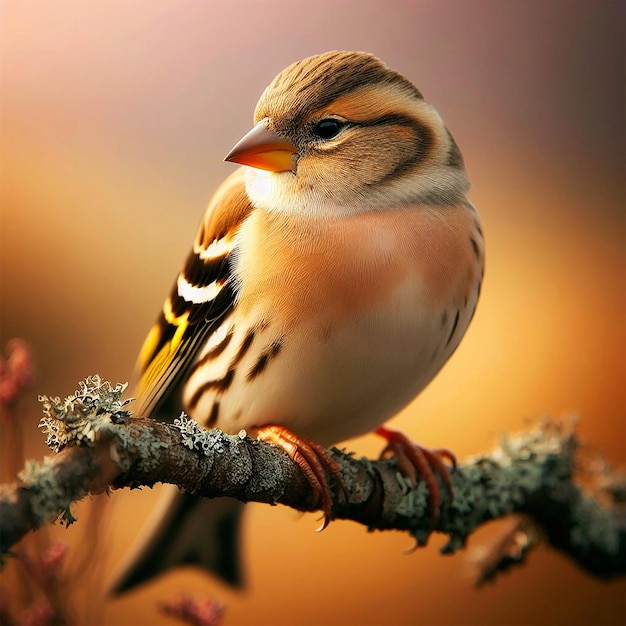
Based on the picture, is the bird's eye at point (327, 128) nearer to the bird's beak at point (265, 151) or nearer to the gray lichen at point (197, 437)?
the bird's beak at point (265, 151)

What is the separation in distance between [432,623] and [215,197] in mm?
778

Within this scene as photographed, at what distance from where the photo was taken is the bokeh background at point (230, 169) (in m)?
0.93

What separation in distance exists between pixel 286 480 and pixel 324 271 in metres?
0.20

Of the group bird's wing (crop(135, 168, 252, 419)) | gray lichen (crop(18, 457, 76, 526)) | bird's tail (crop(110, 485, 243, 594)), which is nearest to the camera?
gray lichen (crop(18, 457, 76, 526))

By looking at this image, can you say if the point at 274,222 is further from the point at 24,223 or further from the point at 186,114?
the point at 24,223

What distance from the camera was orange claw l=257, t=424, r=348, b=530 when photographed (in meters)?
0.77

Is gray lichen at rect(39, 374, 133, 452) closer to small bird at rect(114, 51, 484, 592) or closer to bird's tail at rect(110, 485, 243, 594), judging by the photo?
small bird at rect(114, 51, 484, 592)

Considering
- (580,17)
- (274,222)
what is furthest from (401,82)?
(580,17)

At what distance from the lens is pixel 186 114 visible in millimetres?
968

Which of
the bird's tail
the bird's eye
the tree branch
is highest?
the bird's eye

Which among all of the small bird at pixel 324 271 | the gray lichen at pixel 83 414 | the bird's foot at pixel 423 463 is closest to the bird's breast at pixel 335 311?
the small bird at pixel 324 271

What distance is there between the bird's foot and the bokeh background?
22 centimetres

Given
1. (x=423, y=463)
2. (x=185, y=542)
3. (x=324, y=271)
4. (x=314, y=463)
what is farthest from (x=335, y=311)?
(x=185, y=542)

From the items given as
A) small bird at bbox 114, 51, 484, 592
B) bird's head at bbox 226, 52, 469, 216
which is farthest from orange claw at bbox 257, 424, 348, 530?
bird's head at bbox 226, 52, 469, 216
